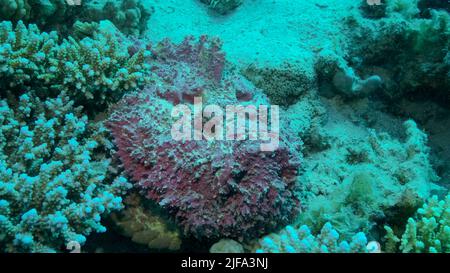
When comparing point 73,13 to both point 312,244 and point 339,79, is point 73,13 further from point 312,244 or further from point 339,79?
point 312,244

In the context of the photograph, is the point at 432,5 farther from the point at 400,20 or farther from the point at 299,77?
the point at 299,77

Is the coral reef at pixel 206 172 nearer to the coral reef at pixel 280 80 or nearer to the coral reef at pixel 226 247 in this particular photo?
the coral reef at pixel 226 247

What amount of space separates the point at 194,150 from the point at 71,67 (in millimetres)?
1228

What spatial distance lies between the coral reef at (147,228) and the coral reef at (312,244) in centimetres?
70

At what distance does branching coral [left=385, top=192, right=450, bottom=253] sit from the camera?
94.3 inches

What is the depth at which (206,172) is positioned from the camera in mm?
2262

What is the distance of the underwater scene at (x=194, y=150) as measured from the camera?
2.25 meters

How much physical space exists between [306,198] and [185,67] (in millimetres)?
1551

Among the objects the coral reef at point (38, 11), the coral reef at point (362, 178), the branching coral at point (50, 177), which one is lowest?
the coral reef at point (362, 178)

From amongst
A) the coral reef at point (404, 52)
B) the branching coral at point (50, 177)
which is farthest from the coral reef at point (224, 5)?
the branching coral at point (50, 177)

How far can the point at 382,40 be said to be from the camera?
4258 millimetres
